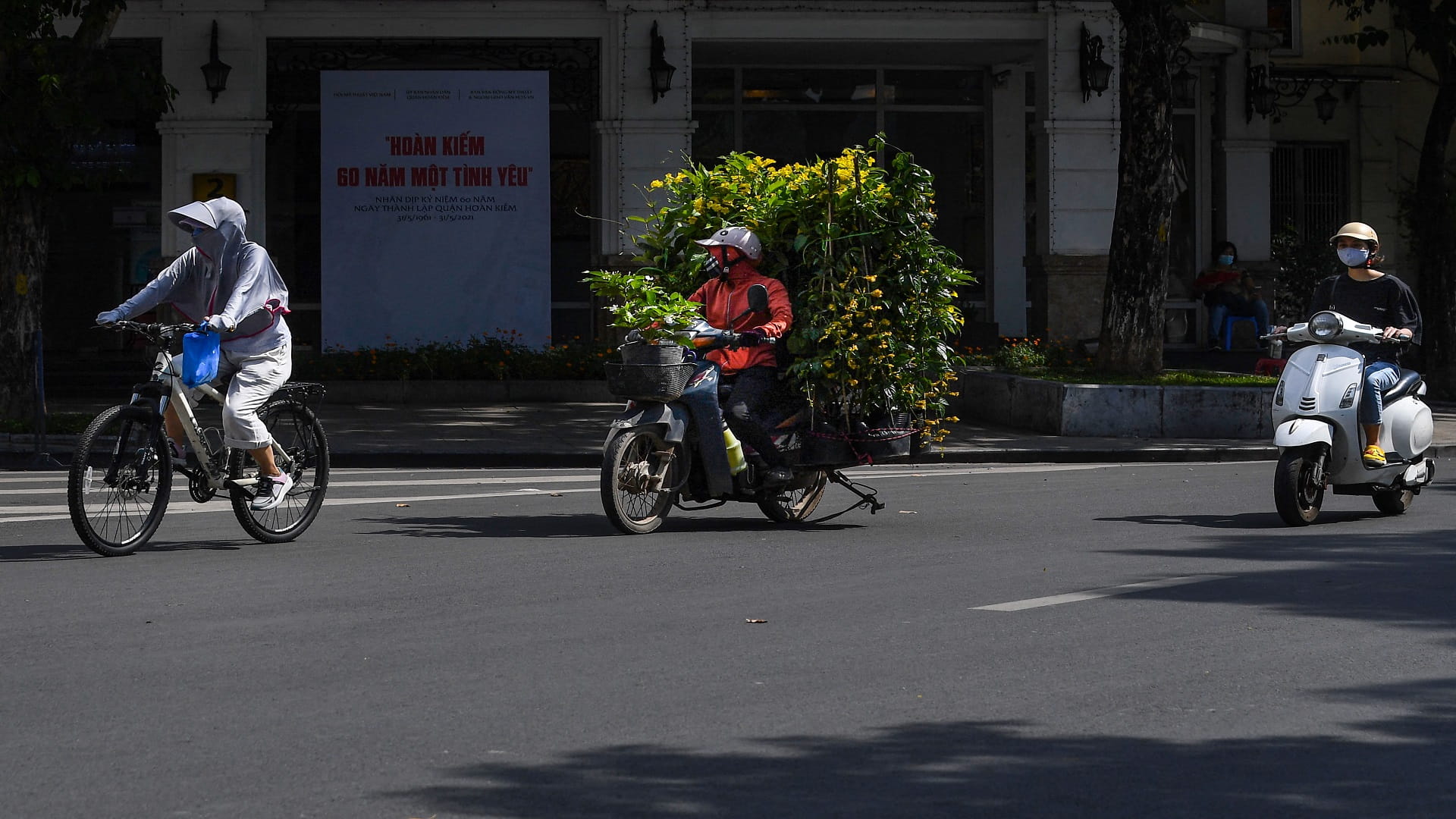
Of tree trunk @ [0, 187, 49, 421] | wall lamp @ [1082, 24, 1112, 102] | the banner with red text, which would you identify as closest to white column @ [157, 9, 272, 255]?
the banner with red text

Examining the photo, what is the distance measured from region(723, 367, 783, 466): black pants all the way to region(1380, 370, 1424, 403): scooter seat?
3.51 metres

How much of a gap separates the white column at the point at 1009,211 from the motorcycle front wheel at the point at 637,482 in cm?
1648

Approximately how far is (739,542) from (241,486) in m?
2.53

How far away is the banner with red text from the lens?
75.0 feet

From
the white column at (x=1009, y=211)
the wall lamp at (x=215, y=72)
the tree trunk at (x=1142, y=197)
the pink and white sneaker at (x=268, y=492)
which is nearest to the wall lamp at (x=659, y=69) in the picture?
the wall lamp at (x=215, y=72)

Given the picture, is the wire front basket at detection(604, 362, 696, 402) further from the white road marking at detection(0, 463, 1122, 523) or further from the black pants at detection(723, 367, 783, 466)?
the white road marking at detection(0, 463, 1122, 523)

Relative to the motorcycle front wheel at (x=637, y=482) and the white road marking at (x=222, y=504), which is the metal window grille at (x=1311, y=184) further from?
the motorcycle front wheel at (x=637, y=482)

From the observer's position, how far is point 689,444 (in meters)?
10.3

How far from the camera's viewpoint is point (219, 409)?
9.42m

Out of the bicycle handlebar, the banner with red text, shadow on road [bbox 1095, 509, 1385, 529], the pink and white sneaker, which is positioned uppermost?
the banner with red text

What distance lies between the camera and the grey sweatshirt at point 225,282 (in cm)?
938

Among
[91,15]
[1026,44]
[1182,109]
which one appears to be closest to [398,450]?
[91,15]

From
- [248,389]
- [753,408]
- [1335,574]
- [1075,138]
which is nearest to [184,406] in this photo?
[248,389]

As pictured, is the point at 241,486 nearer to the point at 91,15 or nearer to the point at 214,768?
the point at 214,768
